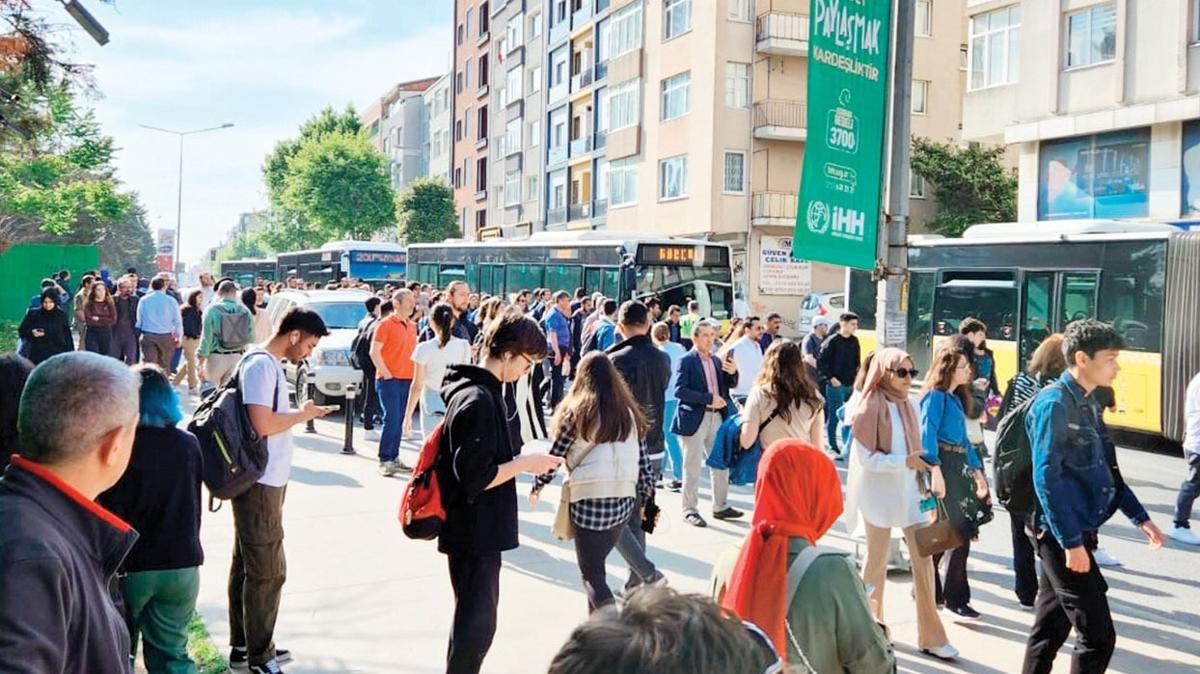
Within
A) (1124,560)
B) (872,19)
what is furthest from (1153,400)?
(872,19)

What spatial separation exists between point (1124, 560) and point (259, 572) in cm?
666

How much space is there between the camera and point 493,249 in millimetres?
28094

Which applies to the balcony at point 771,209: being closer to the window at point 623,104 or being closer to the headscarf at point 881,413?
the window at point 623,104

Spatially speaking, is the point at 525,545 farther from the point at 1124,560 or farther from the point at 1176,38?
the point at 1176,38

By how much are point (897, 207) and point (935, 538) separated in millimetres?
Result: 3096

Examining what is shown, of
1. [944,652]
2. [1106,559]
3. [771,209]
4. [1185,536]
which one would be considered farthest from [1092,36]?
[944,652]

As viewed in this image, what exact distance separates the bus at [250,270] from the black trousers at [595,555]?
4381 cm

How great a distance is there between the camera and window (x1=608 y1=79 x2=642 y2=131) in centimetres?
4138

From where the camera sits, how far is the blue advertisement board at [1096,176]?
78.8 ft

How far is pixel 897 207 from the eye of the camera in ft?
26.6

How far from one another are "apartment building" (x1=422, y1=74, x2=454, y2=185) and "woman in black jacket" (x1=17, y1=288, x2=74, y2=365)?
5532 centimetres

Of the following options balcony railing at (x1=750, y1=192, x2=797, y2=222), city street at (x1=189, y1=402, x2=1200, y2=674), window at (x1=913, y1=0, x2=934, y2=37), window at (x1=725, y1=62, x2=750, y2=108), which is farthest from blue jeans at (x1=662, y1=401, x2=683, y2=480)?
window at (x1=913, y1=0, x2=934, y2=37)

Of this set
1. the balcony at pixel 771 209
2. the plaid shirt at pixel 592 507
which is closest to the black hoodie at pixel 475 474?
the plaid shirt at pixel 592 507

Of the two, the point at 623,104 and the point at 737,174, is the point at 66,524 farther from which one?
the point at 623,104
